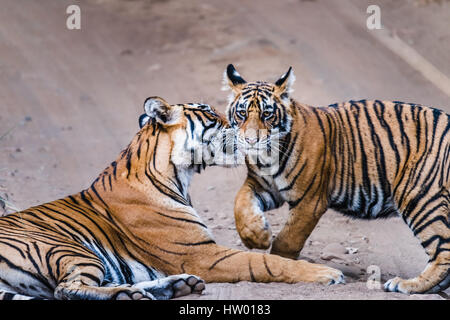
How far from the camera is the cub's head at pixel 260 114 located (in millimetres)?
5282

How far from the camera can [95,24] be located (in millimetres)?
12406

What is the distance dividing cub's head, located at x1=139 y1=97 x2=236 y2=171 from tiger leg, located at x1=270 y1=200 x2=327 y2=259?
2.08 feet

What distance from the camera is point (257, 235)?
529 cm

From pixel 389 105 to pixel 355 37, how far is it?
5.51 m

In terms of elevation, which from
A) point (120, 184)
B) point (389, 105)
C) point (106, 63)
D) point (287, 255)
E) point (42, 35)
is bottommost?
point (287, 255)

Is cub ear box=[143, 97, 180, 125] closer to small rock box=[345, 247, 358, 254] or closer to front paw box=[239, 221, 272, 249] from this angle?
front paw box=[239, 221, 272, 249]

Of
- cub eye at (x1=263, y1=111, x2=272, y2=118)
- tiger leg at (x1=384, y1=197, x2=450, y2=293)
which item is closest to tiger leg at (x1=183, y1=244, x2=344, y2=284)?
tiger leg at (x1=384, y1=197, x2=450, y2=293)

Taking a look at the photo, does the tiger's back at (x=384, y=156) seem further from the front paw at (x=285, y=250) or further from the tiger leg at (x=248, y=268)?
the tiger leg at (x=248, y=268)

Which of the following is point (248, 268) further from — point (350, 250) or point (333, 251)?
point (350, 250)

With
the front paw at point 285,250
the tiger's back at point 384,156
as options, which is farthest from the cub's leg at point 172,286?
the tiger's back at point 384,156

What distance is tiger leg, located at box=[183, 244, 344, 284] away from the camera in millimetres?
4805

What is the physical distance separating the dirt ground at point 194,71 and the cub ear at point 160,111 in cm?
157
